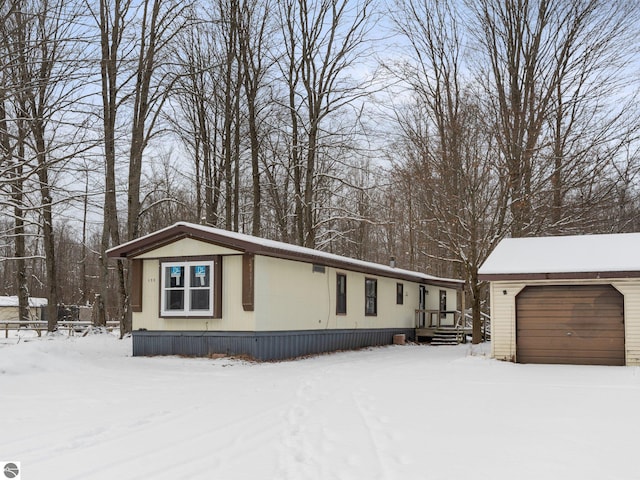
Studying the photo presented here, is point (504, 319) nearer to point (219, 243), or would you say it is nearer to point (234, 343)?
point (234, 343)

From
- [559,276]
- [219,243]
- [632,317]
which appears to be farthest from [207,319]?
[632,317]

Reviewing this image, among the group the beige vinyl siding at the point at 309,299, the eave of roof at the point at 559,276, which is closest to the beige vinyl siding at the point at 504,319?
the eave of roof at the point at 559,276

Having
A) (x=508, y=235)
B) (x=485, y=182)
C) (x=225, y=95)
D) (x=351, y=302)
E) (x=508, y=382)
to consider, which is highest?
(x=225, y=95)

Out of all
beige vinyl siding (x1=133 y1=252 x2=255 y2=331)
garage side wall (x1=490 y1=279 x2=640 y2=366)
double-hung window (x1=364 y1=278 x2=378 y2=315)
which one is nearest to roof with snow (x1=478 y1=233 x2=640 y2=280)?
garage side wall (x1=490 y1=279 x2=640 y2=366)

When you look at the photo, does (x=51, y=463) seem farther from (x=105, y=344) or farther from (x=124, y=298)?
(x=124, y=298)

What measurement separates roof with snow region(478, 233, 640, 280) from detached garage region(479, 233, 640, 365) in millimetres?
21

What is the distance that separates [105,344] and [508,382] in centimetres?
1137

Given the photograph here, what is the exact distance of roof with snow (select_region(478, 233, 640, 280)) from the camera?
1436 centimetres

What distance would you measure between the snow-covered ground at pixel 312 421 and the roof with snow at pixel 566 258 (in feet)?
6.97

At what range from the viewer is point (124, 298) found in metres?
25.0

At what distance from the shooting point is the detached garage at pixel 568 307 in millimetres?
14359

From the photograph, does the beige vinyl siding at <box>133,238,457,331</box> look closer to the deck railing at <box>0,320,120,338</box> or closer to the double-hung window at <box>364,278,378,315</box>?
the double-hung window at <box>364,278,378,315</box>

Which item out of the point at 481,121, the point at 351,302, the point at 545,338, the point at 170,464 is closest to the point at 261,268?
the point at 351,302

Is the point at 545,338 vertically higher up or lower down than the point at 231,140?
lower down
